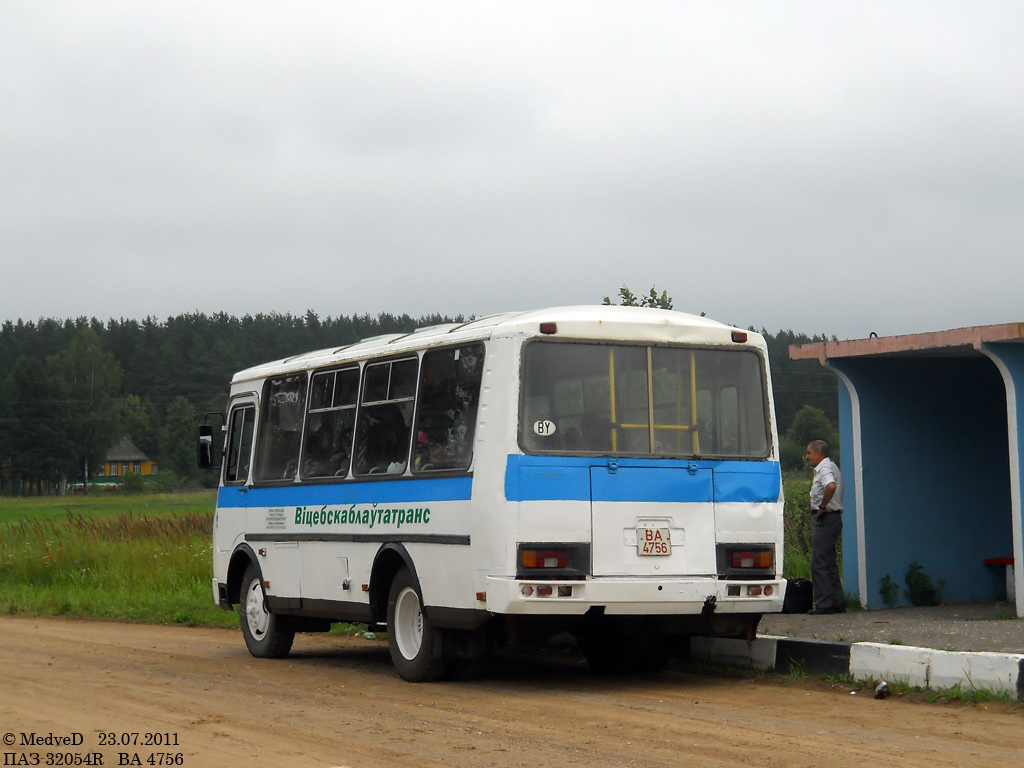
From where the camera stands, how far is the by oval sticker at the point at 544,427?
36.2ft

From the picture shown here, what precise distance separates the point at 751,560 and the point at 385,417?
11.2 feet

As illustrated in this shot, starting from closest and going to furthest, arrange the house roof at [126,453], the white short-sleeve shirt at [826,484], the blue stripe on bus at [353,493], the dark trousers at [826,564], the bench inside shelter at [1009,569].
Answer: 1. the blue stripe on bus at [353,493]
2. the dark trousers at [826,564]
3. the white short-sleeve shirt at [826,484]
4. the bench inside shelter at [1009,569]
5. the house roof at [126,453]

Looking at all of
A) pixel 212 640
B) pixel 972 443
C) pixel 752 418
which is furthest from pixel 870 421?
pixel 212 640

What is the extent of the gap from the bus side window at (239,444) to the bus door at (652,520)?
5.40 meters

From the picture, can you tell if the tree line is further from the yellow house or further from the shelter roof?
the shelter roof

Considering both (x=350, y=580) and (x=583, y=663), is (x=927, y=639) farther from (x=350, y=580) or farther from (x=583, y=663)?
(x=350, y=580)

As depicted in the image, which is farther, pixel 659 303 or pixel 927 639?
pixel 659 303

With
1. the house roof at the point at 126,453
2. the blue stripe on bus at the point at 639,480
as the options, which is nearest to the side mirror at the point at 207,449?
the blue stripe on bus at the point at 639,480

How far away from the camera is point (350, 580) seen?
42.3 ft

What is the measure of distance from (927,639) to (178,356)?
4350 inches

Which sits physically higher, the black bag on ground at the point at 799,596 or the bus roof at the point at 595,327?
the bus roof at the point at 595,327

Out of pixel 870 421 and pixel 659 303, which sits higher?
pixel 659 303

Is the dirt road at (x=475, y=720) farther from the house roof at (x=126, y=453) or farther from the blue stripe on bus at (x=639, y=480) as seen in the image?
the house roof at (x=126, y=453)

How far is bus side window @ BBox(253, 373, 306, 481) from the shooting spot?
14.2m
